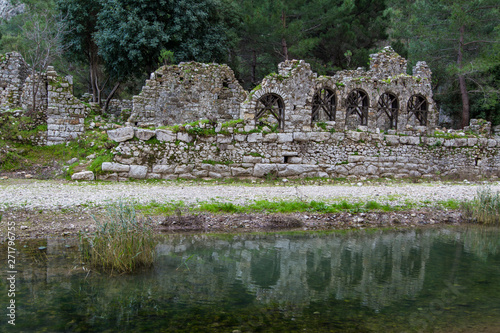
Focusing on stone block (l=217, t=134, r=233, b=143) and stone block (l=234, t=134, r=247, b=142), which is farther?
stone block (l=234, t=134, r=247, b=142)

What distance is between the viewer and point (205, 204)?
11.4 meters

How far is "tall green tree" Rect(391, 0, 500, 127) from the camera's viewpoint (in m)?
23.2

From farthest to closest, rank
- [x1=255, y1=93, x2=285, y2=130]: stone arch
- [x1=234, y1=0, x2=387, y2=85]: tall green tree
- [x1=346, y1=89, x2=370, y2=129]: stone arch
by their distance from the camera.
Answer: [x1=234, y1=0, x2=387, y2=85]: tall green tree < [x1=346, y1=89, x2=370, y2=129]: stone arch < [x1=255, y1=93, x2=285, y2=130]: stone arch

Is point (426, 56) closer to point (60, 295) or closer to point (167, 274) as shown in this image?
point (167, 274)

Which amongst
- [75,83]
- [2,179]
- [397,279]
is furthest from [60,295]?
[75,83]

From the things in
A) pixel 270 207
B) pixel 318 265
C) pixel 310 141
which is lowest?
pixel 318 265

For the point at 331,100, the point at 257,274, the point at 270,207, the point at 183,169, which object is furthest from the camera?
the point at 331,100

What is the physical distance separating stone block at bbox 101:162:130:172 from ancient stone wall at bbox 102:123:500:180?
1.4 inches

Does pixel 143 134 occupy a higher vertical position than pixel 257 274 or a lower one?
higher

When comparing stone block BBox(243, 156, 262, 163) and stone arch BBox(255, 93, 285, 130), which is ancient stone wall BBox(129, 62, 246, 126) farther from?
stone block BBox(243, 156, 262, 163)

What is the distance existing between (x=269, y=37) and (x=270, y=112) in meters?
13.0

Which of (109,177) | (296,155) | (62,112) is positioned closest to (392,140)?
(296,155)

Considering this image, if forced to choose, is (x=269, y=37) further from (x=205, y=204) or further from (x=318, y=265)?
(x=318, y=265)

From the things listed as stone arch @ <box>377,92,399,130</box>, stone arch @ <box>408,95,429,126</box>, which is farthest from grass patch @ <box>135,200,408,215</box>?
stone arch @ <box>408,95,429,126</box>
